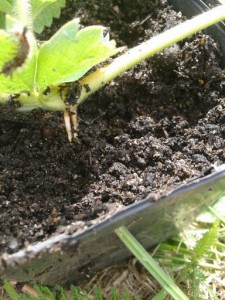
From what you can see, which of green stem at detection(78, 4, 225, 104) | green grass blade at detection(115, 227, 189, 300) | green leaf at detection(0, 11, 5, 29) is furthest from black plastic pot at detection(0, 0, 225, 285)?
green leaf at detection(0, 11, 5, 29)

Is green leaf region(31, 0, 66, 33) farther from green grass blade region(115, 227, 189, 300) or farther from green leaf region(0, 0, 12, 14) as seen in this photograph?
green grass blade region(115, 227, 189, 300)

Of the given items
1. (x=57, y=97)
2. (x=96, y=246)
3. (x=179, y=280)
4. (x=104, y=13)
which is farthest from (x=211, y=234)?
(x=104, y=13)

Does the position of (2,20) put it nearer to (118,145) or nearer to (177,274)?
(118,145)

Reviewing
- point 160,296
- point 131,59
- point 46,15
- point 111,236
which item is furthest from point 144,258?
point 46,15

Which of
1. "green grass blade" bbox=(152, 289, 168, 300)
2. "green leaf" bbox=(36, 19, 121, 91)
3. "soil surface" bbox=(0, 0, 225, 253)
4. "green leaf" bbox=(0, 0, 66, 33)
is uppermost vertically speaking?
"green leaf" bbox=(0, 0, 66, 33)

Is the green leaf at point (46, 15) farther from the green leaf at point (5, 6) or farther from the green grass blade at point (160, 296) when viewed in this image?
the green grass blade at point (160, 296)

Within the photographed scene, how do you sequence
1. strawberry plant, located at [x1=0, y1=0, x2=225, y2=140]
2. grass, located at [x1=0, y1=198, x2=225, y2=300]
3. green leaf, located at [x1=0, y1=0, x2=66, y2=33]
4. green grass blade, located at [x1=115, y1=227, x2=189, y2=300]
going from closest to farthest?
strawberry plant, located at [x1=0, y1=0, x2=225, y2=140] < green grass blade, located at [x1=115, y1=227, x2=189, y2=300] < green leaf, located at [x1=0, y1=0, x2=66, y2=33] < grass, located at [x1=0, y1=198, x2=225, y2=300]

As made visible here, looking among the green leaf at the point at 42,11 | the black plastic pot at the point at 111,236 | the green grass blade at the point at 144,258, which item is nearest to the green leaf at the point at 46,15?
the green leaf at the point at 42,11
